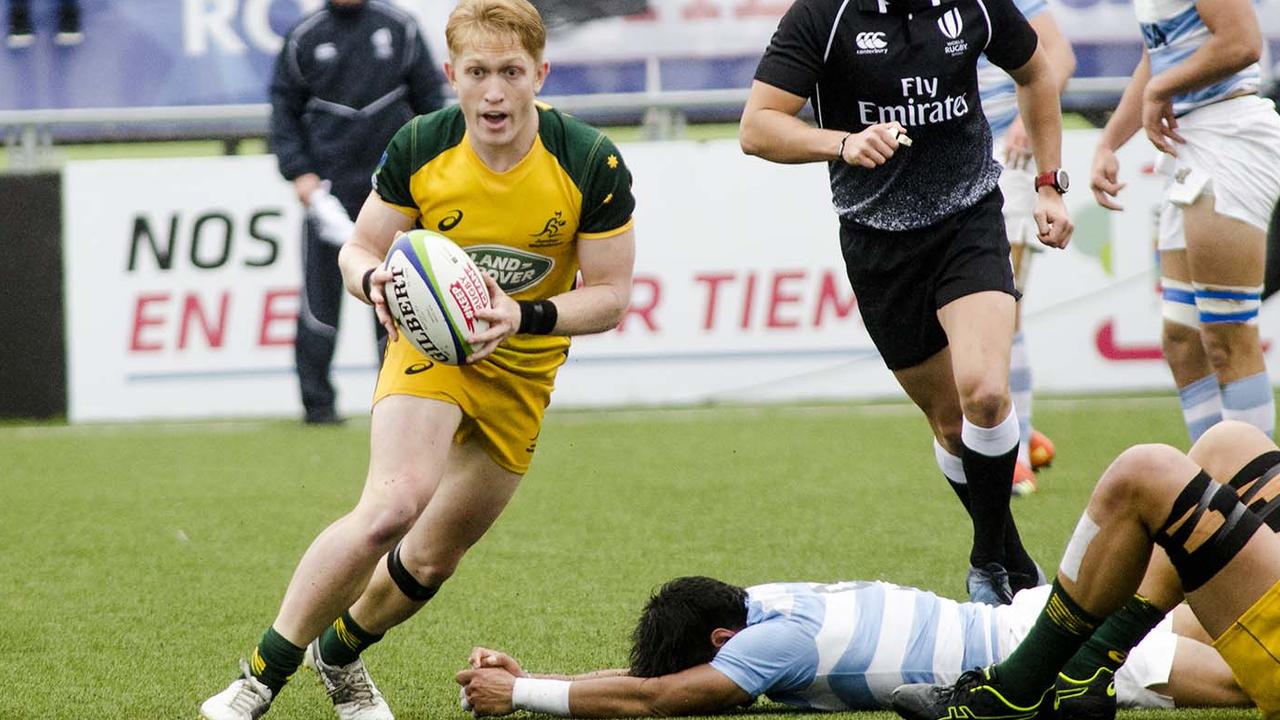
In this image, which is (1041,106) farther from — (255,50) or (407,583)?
(255,50)

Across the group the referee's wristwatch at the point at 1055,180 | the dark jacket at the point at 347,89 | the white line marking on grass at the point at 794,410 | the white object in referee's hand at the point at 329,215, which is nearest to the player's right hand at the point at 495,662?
the referee's wristwatch at the point at 1055,180

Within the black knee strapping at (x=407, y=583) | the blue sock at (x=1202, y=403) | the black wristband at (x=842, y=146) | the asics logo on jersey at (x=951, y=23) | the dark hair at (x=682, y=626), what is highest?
the asics logo on jersey at (x=951, y=23)

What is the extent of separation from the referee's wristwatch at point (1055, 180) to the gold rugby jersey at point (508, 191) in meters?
1.62

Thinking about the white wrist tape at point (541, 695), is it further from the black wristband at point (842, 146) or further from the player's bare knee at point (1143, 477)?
the black wristband at point (842, 146)

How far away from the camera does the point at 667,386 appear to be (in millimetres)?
11094

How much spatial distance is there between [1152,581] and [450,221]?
1840 millimetres

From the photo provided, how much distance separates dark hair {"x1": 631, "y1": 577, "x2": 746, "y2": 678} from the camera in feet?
14.1

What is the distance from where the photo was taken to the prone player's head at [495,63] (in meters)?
4.21

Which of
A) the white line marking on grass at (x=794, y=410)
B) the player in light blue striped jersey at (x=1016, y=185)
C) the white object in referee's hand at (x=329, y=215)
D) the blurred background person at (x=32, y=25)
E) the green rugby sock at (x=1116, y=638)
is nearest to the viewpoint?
the green rugby sock at (x=1116, y=638)

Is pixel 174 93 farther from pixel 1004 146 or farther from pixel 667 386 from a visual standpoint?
pixel 1004 146

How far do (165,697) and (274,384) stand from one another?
6.45m

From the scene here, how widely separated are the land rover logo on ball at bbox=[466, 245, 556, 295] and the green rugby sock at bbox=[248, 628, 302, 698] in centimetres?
100

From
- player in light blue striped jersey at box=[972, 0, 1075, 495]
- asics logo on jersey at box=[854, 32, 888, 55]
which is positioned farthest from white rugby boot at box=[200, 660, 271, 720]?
player in light blue striped jersey at box=[972, 0, 1075, 495]

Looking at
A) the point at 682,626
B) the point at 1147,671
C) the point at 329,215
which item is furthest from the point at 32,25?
the point at 1147,671
